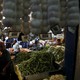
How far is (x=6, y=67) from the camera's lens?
4.77 m

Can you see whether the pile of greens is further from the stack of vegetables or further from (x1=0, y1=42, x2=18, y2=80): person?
(x1=0, y1=42, x2=18, y2=80): person

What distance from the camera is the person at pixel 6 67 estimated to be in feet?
15.3

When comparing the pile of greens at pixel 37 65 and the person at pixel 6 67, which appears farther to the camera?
the person at pixel 6 67

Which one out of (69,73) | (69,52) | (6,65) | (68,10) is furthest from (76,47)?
(68,10)

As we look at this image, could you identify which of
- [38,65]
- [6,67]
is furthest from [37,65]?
[6,67]

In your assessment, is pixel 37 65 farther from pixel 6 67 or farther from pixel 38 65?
pixel 6 67

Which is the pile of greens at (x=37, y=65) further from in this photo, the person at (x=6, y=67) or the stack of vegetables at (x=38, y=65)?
the person at (x=6, y=67)

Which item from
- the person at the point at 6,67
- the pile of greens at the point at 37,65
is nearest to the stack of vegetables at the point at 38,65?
the pile of greens at the point at 37,65

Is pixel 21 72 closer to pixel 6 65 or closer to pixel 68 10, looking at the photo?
pixel 6 65

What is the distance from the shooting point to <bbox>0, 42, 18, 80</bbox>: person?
4677mm

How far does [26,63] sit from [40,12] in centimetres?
291

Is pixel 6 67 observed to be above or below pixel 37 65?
below

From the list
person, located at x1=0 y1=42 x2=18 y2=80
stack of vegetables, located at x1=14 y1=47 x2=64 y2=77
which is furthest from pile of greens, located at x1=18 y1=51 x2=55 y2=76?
person, located at x1=0 y1=42 x2=18 y2=80

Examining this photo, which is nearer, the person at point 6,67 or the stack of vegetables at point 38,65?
the stack of vegetables at point 38,65
